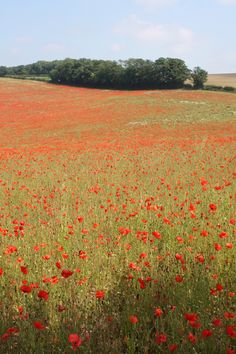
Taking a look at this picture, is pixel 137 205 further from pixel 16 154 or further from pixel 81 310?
pixel 16 154

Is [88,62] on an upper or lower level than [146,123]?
upper

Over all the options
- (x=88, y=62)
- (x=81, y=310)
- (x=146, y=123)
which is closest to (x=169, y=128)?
(x=146, y=123)

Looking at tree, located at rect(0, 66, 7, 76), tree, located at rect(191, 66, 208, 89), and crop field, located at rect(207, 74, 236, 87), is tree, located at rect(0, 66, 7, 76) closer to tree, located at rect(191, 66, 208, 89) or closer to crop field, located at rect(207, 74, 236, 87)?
crop field, located at rect(207, 74, 236, 87)

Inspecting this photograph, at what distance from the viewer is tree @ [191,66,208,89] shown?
6162 cm

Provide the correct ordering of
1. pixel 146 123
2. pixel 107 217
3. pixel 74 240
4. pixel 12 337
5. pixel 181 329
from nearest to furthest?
pixel 181 329, pixel 12 337, pixel 74 240, pixel 107 217, pixel 146 123

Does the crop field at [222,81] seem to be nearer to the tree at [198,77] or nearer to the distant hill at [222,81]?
the distant hill at [222,81]

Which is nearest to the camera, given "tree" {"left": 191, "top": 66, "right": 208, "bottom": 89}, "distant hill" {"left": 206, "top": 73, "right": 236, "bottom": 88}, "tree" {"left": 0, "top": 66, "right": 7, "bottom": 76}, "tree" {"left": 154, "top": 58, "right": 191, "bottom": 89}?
"tree" {"left": 191, "top": 66, "right": 208, "bottom": 89}

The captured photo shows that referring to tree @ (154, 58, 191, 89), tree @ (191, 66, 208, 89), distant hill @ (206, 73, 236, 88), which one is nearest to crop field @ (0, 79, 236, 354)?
tree @ (191, 66, 208, 89)

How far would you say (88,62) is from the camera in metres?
77.0

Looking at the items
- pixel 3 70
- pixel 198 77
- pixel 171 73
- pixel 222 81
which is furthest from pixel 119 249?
pixel 3 70

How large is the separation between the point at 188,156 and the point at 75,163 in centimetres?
435

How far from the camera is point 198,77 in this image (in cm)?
6150

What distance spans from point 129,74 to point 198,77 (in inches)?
488

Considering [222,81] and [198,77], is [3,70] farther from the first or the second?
[198,77]
